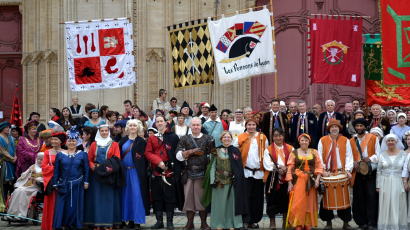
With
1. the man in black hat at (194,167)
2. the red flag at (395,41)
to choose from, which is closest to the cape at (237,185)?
the man in black hat at (194,167)

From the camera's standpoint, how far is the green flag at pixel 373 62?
10.9 metres

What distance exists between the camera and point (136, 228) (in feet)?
28.2

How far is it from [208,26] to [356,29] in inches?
128

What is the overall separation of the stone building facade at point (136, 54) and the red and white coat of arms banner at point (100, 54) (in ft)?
8.49

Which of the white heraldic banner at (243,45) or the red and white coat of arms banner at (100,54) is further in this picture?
the red and white coat of arms banner at (100,54)

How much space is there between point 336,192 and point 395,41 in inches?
138

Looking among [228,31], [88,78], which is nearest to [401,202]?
[228,31]

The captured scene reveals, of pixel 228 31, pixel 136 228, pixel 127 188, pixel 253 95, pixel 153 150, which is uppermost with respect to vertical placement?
Result: pixel 228 31

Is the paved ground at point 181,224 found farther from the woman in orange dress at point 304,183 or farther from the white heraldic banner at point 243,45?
the white heraldic banner at point 243,45

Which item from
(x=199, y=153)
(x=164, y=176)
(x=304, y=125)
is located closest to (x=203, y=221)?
(x=164, y=176)

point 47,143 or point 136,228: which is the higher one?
point 47,143

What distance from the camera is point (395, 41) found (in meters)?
9.95

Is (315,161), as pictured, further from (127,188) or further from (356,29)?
(356,29)

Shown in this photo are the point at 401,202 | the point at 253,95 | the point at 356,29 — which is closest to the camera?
the point at 401,202
